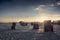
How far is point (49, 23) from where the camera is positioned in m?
9.02

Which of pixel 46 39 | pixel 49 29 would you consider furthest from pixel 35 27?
pixel 46 39

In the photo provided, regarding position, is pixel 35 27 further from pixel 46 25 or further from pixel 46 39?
pixel 46 39

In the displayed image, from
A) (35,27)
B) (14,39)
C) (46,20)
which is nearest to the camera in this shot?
(14,39)

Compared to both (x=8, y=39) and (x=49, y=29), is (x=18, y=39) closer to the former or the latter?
(x=8, y=39)

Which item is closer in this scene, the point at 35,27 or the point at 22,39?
the point at 22,39

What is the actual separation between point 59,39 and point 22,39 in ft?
5.99

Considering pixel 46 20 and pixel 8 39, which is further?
pixel 46 20

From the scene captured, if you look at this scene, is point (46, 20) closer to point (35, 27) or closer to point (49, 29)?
point (49, 29)

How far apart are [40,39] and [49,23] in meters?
3.22

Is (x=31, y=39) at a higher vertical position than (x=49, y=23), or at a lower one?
lower

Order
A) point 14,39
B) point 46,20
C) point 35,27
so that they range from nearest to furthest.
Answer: point 14,39 → point 46,20 → point 35,27

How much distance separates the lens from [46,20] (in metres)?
8.89

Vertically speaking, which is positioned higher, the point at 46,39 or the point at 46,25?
the point at 46,25

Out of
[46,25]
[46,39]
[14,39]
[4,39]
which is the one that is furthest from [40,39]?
[46,25]
